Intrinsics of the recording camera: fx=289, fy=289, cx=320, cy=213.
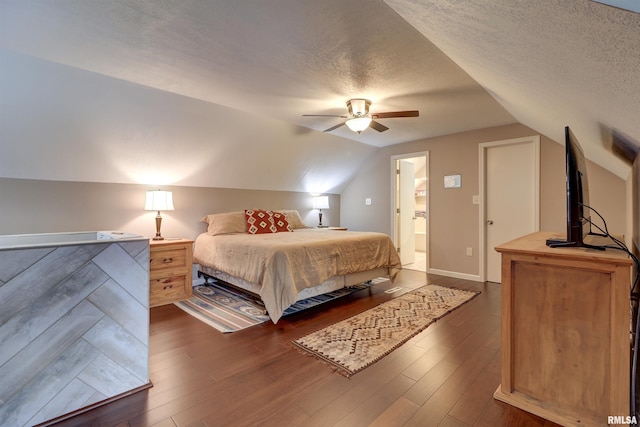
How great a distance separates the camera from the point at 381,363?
204 cm

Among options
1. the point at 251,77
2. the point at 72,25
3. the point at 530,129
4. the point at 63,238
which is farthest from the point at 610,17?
the point at 530,129

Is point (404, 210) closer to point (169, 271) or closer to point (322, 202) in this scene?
point (322, 202)

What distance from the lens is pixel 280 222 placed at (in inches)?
175

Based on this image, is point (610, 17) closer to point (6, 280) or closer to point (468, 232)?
point (6, 280)

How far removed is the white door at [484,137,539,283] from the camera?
389cm

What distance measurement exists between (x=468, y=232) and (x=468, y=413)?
3.30 metres

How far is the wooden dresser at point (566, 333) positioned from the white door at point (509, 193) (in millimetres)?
2740

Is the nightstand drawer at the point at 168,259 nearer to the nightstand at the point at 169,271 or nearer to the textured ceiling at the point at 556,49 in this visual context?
the nightstand at the point at 169,271

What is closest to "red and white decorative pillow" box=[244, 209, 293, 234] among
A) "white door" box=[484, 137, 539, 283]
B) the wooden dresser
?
"white door" box=[484, 137, 539, 283]

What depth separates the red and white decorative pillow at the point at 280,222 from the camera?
14.4 ft

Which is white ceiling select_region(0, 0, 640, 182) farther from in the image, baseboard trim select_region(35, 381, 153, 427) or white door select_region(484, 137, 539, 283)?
baseboard trim select_region(35, 381, 153, 427)

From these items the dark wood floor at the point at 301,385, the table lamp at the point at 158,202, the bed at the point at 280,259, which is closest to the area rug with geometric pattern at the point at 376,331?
the dark wood floor at the point at 301,385

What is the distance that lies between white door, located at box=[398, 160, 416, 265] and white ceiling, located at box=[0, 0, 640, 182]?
2.34m

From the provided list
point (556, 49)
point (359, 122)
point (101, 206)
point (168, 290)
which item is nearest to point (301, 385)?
point (556, 49)
